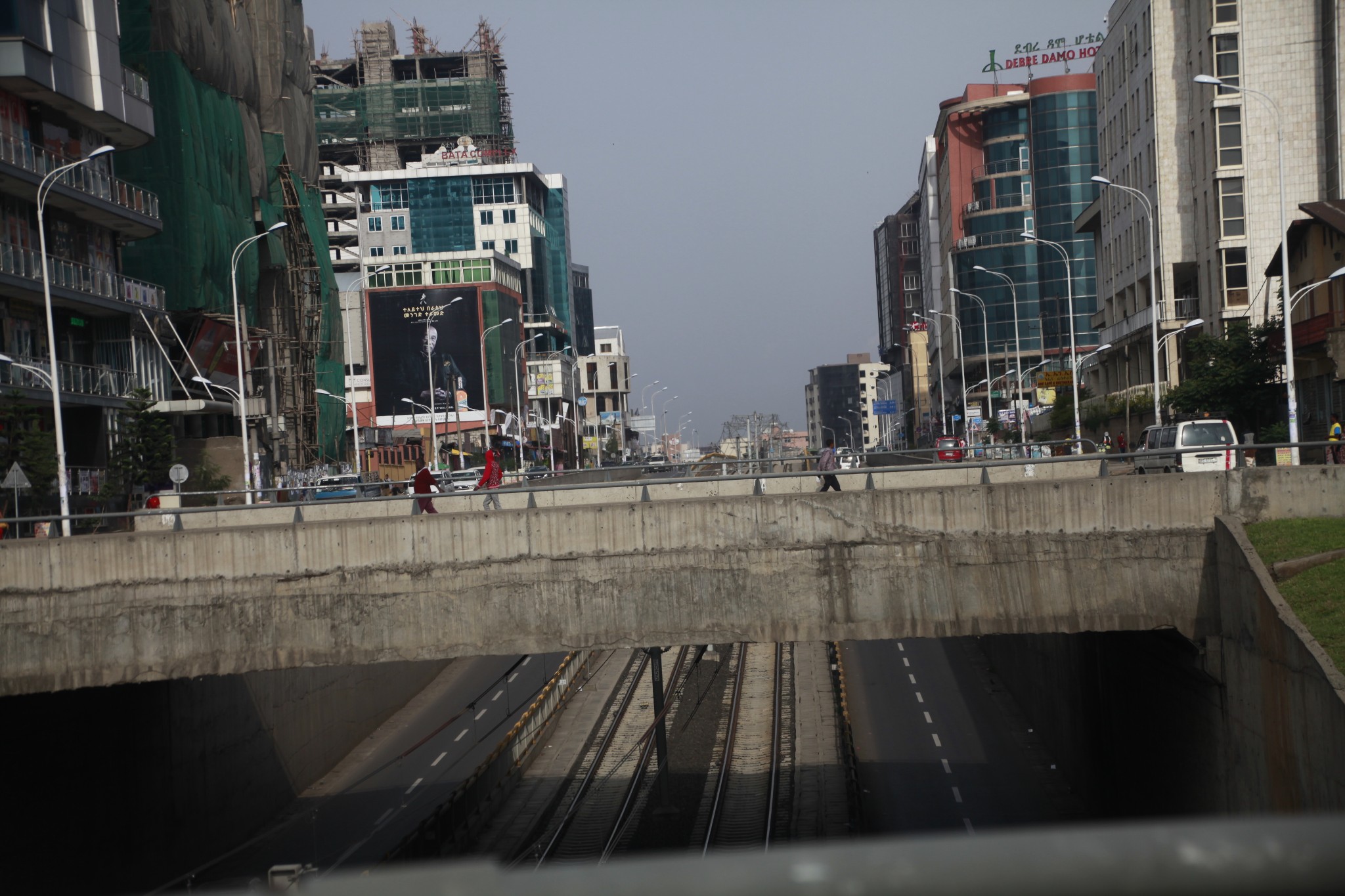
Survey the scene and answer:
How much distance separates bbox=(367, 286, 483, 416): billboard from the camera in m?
145

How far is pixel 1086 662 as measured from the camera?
1188 inches

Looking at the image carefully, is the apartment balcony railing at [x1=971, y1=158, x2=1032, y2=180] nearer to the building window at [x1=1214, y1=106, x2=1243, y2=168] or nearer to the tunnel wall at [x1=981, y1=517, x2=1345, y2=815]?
the building window at [x1=1214, y1=106, x2=1243, y2=168]

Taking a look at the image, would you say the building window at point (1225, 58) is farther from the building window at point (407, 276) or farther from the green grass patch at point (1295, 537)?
the building window at point (407, 276)

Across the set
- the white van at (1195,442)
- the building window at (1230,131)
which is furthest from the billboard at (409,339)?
the white van at (1195,442)

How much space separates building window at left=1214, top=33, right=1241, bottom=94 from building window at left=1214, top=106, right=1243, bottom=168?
106 cm

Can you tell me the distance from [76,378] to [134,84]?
49.2ft

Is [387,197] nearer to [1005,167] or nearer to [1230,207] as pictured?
[1005,167]

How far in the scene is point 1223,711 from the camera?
1797cm

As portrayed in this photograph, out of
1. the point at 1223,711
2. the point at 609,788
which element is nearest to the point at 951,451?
the point at 1223,711

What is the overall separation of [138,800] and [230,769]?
4741 millimetres

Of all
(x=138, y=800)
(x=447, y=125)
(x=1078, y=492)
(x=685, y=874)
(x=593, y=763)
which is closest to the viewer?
(x=685, y=874)

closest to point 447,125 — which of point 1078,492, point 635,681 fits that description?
point 635,681

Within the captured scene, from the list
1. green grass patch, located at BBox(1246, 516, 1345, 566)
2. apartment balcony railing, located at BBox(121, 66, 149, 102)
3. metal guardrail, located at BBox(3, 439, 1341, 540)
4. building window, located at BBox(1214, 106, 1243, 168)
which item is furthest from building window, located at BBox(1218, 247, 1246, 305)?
green grass patch, located at BBox(1246, 516, 1345, 566)

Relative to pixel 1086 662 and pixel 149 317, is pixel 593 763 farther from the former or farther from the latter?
pixel 149 317
